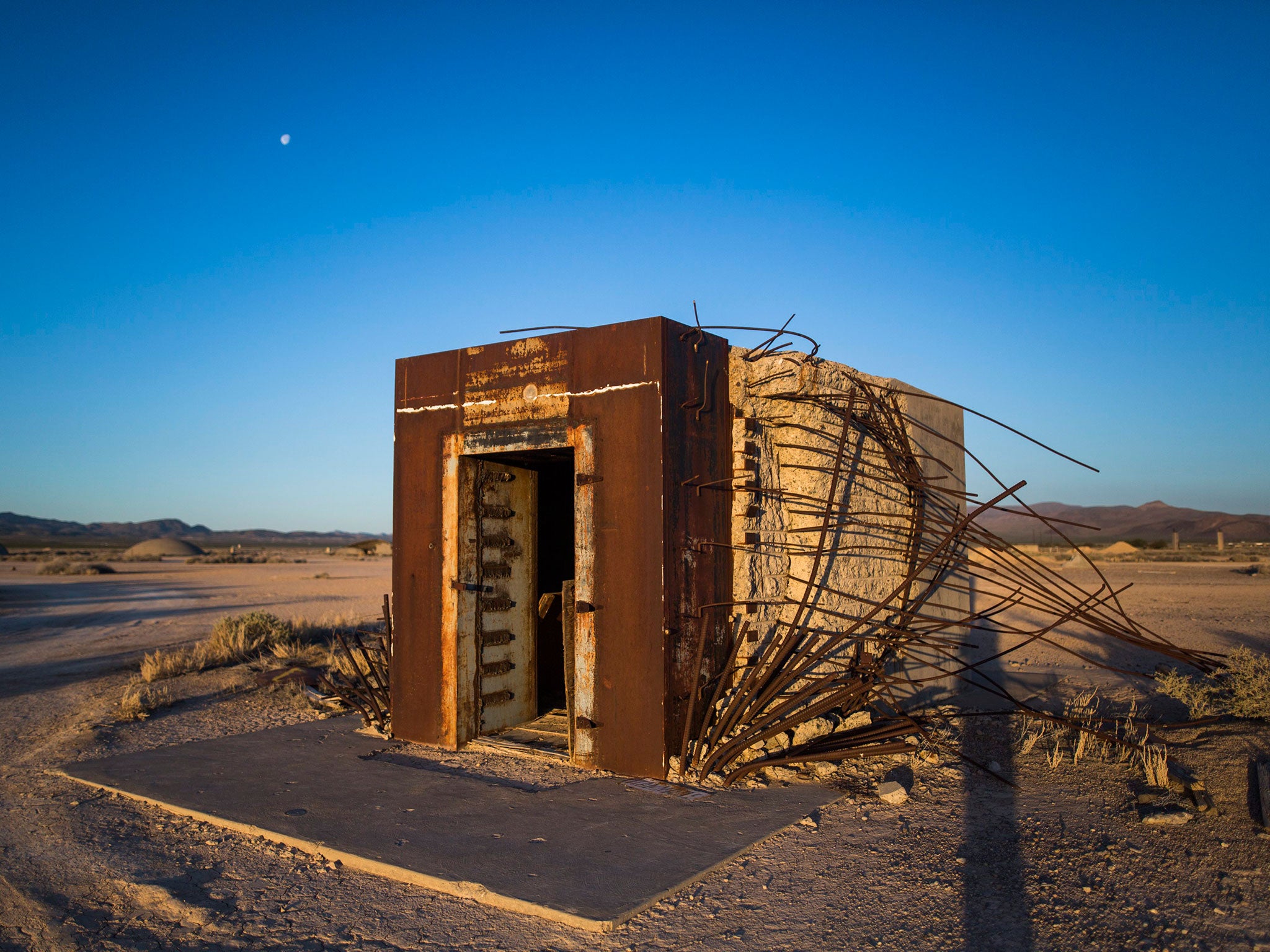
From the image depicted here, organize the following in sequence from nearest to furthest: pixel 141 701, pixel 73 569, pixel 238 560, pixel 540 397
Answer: pixel 540 397 → pixel 141 701 → pixel 73 569 → pixel 238 560

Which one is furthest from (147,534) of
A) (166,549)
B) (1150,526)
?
(1150,526)

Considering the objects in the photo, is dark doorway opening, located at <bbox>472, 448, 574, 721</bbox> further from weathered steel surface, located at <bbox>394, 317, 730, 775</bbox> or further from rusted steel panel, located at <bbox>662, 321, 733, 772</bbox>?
rusted steel panel, located at <bbox>662, 321, 733, 772</bbox>

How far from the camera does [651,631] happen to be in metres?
5.35

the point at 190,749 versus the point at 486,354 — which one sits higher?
the point at 486,354

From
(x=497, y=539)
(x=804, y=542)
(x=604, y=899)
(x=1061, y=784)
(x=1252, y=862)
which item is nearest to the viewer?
(x=604, y=899)

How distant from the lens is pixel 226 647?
10961 mm

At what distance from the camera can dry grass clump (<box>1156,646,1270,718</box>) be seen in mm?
5941

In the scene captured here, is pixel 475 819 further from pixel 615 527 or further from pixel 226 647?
pixel 226 647

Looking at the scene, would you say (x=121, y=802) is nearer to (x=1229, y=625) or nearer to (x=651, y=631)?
(x=651, y=631)

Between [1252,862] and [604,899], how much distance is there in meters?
3.12

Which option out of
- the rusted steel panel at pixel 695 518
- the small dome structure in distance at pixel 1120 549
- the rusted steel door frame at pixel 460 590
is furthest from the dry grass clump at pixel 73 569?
Result: the small dome structure in distance at pixel 1120 549

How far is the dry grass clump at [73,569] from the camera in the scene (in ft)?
107

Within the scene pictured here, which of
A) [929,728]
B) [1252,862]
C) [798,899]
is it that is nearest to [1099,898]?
[1252,862]

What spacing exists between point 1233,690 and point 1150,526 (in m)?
90.0
